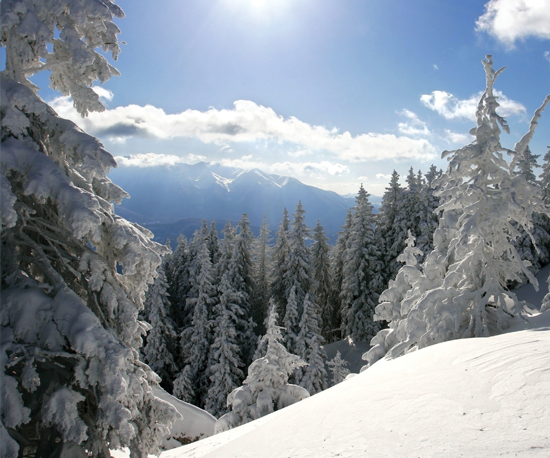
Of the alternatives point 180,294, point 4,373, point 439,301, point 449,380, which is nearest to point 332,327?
point 180,294

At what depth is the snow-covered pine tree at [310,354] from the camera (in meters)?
23.7

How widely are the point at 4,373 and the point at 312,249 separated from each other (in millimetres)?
32617

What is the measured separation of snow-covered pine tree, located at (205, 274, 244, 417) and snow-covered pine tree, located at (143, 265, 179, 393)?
4.23 m

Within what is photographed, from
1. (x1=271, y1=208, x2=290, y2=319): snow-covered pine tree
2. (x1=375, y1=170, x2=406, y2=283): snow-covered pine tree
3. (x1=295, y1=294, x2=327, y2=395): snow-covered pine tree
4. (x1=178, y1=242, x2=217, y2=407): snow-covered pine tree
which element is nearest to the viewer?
(x1=295, y1=294, x2=327, y2=395): snow-covered pine tree

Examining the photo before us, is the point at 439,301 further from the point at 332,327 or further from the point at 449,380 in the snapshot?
A: the point at 332,327

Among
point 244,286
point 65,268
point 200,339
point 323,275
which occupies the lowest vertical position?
point 200,339

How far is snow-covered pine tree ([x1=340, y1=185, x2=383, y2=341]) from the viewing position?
104ft

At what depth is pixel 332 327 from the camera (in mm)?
38906

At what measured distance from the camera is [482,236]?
1009 centimetres

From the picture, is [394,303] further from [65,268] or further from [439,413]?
→ [65,268]

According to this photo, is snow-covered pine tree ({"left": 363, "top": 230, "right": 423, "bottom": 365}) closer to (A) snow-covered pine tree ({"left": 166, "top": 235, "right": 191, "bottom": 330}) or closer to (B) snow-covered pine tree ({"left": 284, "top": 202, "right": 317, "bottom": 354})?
(B) snow-covered pine tree ({"left": 284, "top": 202, "right": 317, "bottom": 354})

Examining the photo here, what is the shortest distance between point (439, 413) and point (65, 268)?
20.4 feet

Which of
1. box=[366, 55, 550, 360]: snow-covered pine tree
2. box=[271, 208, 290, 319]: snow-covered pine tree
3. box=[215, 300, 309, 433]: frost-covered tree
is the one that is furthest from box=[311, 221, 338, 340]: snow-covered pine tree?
box=[366, 55, 550, 360]: snow-covered pine tree

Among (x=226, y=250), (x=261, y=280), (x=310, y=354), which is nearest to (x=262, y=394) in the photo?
(x=310, y=354)
